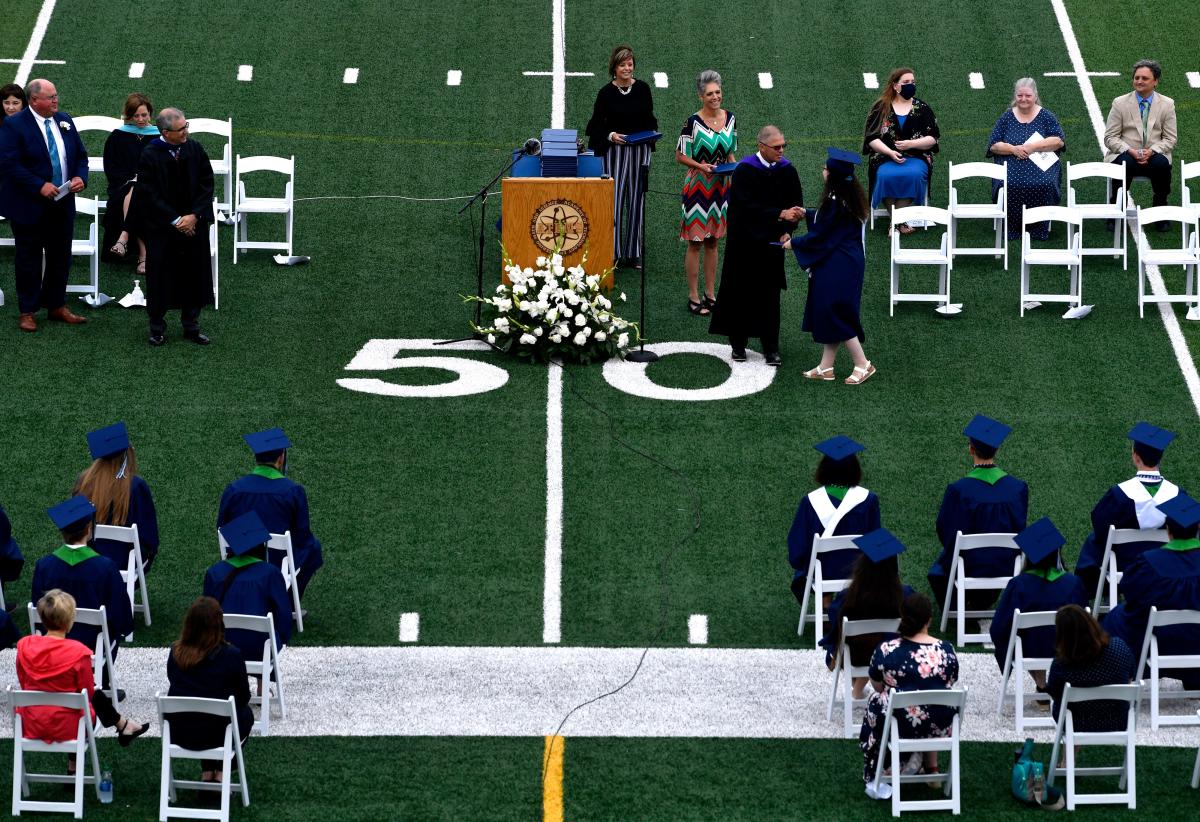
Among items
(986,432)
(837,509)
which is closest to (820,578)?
(837,509)

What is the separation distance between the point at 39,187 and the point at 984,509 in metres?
8.72

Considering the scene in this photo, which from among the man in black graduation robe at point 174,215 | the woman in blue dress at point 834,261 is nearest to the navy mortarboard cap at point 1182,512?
the woman in blue dress at point 834,261

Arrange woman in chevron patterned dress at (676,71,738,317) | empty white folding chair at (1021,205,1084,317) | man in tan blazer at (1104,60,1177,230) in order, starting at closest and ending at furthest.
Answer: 1. woman in chevron patterned dress at (676,71,738,317)
2. empty white folding chair at (1021,205,1084,317)
3. man in tan blazer at (1104,60,1177,230)

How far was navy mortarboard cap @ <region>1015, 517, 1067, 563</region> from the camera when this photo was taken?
37.3 ft

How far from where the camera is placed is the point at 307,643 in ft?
41.5

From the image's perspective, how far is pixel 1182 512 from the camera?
11758 mm

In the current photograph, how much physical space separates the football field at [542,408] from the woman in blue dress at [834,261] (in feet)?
1.99

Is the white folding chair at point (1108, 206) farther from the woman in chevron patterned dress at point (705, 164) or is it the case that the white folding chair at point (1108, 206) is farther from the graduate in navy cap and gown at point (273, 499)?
the graduate in navy cap and gown at point (273, 499)

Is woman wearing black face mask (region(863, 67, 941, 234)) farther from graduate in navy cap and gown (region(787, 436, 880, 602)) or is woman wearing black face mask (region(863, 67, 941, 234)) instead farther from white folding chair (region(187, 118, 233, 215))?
graduate in navy cap and gown (region(787, 436, 880, 602))

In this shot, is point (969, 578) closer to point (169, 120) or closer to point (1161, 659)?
point (1161, 659)

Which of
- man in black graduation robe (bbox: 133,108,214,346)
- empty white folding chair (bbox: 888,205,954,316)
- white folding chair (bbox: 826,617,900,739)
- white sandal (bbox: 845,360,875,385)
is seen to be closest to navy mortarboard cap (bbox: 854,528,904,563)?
white folding chair (bbox: 826,617,900,739)

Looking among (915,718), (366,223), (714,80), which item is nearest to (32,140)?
(366,223)

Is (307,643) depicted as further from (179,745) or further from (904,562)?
(904,562)

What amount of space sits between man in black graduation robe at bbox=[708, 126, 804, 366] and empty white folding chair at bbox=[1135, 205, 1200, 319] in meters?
3.50
